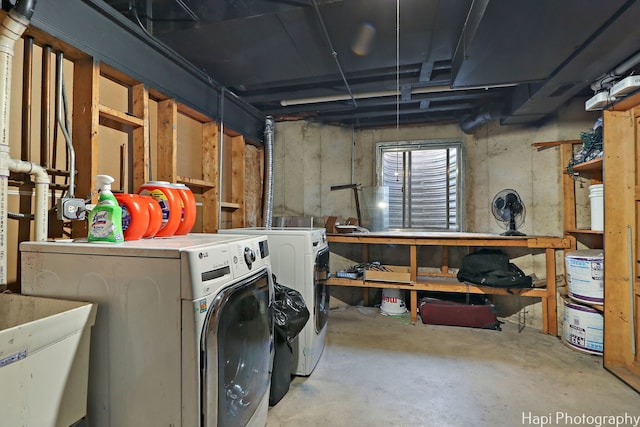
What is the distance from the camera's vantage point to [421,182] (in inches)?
155

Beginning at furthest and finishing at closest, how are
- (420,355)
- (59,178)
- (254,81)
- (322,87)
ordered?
(322,87) → (254,81) → (420,355) → (59,178)

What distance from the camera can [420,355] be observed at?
7.94 feet

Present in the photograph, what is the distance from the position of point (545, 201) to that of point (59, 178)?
3.97 m

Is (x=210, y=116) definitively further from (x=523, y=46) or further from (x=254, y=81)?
(x=523, y=46)

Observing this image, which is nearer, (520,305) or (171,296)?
(171,296)

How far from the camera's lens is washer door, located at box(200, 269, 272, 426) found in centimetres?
103

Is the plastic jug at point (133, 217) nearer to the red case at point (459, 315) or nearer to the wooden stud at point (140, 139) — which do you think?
the wooden stud at point (140, 139)

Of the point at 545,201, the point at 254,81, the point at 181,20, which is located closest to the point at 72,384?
the point at 181,20

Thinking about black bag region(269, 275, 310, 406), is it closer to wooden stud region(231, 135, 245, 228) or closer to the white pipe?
the white pipe

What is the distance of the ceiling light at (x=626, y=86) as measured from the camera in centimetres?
190

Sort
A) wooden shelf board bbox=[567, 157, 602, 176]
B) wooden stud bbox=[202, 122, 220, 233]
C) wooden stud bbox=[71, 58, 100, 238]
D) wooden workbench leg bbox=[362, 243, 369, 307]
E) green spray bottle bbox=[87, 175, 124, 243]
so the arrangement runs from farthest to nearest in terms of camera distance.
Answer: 1. wooden workbench leg bbox=[362, 243, 369, 307]
2. wooden stud bbox=[202, 122, 220, 233]
3. wooden shelf board bbox=[567, 157, 602, 176]
4. wooden stud bbox=[71, 58, 100, 238]
5. green spray bottle bbox=[87, 175, 124, 243]

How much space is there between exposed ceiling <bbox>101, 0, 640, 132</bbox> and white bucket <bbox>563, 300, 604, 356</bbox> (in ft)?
5.63

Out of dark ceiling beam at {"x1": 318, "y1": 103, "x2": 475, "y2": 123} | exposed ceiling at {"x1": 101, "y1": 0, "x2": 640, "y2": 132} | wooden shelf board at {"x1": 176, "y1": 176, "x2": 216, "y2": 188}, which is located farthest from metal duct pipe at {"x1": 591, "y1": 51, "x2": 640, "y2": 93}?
wooden shelf board at {"x1": 176, "y1": 176, "x2": 216, "y2": 188}

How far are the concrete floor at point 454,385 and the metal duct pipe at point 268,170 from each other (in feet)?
4.89
